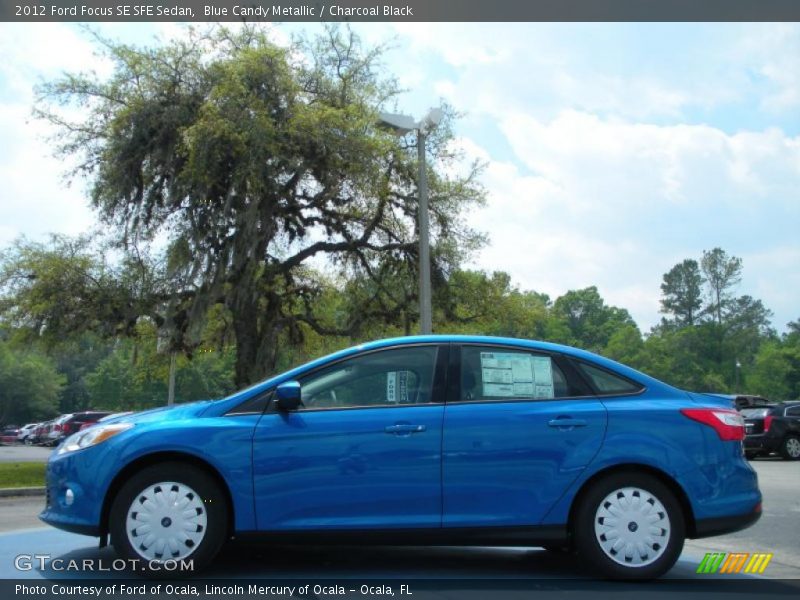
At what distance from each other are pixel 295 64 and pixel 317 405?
16.7 m

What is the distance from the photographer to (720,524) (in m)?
5.49

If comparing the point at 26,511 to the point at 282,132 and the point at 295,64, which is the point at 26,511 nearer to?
the point at 282,132

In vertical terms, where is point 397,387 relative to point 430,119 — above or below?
below

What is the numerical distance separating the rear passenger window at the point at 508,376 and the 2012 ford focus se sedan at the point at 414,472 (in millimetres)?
19

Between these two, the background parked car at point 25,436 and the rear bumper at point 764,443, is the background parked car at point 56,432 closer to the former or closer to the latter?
the background parked car at point 25,436

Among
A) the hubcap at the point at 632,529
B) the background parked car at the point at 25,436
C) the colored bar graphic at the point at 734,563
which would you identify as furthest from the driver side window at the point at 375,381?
the background parked car at the point at 25,436

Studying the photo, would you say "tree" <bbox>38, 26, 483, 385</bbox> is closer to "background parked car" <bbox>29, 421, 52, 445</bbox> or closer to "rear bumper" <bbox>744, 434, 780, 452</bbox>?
"rear bumper" <bbox>744, 434, 780, 452</bbox>

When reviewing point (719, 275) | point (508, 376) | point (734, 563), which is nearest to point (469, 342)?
point (508, 376)

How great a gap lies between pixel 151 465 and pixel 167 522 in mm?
368

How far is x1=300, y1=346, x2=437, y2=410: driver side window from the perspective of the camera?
5613 mm

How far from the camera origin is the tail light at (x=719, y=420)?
5.60m

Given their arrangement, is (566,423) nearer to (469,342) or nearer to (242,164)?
(469,342)

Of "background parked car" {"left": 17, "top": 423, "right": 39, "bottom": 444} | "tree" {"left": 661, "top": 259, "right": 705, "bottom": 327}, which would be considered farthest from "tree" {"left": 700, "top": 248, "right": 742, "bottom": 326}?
"background parked car" {"left": 17, "top": 423, "right": 39, "bottom": 444}

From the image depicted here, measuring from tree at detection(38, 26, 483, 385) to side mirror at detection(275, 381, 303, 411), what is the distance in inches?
538
